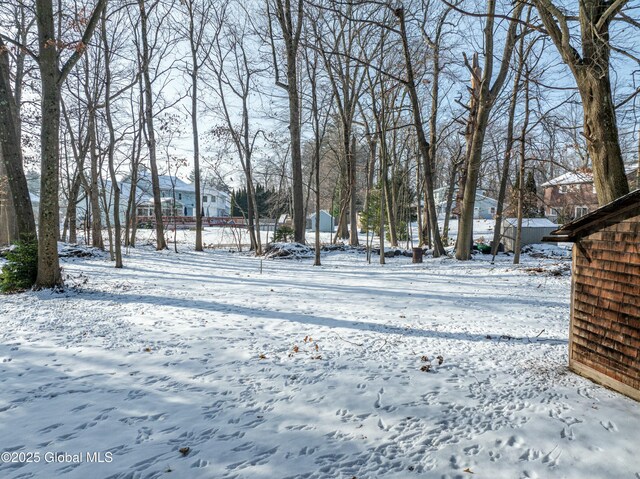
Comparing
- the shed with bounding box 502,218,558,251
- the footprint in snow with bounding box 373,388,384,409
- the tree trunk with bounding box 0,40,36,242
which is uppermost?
the tree trunk with bounding box 0,40,36,242

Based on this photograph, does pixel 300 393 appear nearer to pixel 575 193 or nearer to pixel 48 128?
pixel 48 128

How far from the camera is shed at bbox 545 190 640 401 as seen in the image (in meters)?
3.02

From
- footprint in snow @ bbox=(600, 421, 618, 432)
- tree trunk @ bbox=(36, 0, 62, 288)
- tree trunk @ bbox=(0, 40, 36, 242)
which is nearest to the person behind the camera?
footprint in snow @ bbox=(600, 421, 618, 432)

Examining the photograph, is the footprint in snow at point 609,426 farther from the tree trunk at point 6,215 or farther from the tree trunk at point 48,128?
the tree trunk at point 6,215

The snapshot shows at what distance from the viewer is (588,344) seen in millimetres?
3492

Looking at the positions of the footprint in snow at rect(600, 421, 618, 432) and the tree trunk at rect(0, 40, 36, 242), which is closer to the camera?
the footprint in snow at rect(600, 421, 618, 432)

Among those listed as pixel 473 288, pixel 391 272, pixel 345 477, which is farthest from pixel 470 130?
pixel 345 477

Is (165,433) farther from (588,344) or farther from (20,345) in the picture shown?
(588,344)

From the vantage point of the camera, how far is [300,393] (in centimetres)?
330

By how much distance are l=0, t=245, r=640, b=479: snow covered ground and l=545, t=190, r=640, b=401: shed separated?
221mm

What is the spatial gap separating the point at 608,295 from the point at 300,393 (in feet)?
9.95

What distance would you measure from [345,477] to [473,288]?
6.47m

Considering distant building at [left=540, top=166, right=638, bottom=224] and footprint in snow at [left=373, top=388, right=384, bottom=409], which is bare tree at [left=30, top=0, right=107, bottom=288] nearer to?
footprint in snow at [left=373, top=388, right=384, bottom=409]

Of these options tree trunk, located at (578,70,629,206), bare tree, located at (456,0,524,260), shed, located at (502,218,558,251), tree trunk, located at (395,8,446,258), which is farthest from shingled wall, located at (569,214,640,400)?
shed, located at (502,218,558,251)
